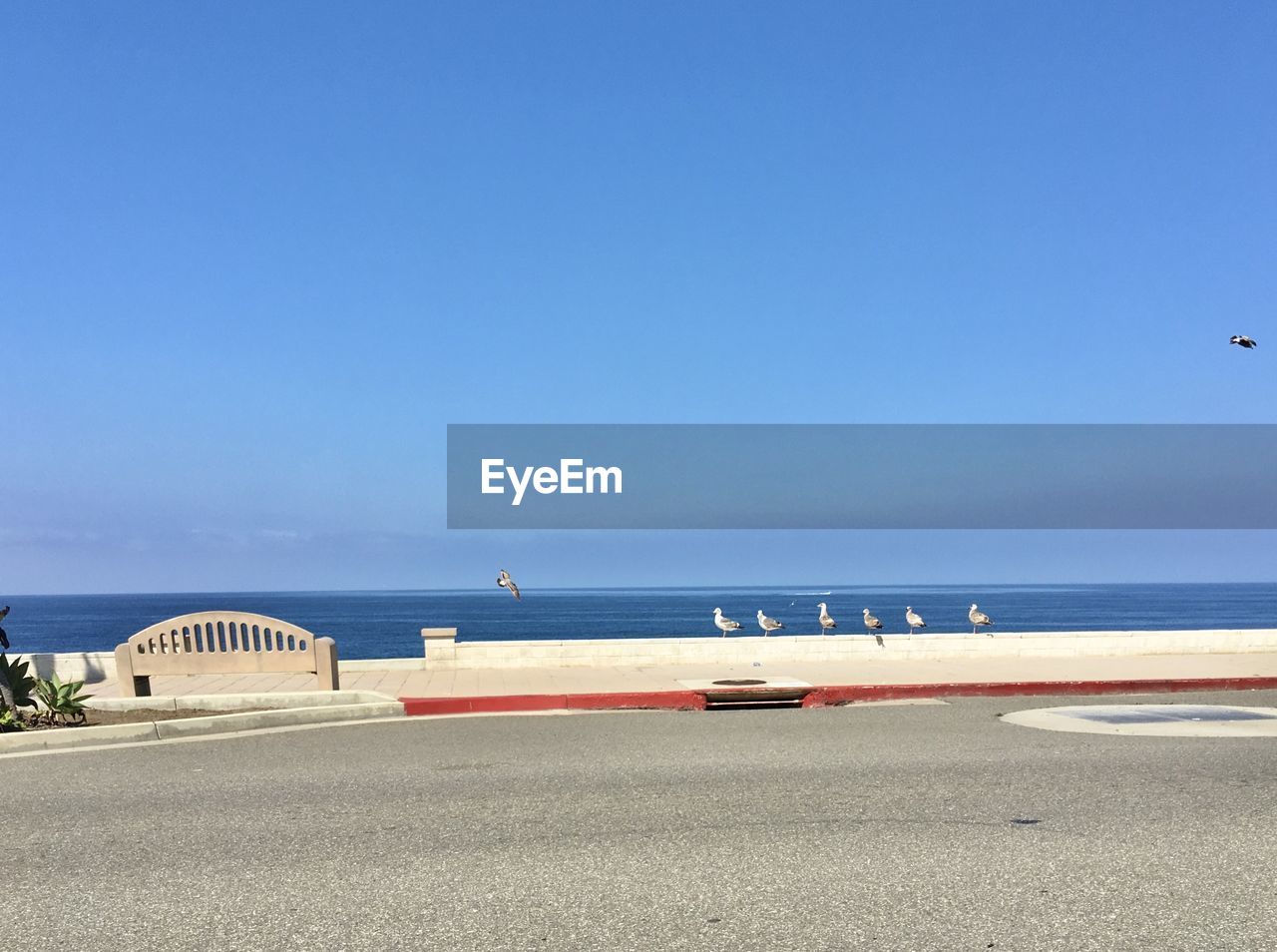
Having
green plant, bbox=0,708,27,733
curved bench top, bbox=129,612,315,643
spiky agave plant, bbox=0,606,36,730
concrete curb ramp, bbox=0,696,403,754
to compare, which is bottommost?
concrete curb ramp, bbox=0,696,403,754

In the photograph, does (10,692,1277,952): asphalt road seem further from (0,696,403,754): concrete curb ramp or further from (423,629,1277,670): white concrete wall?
(423,629,1277,670): white concrete wall

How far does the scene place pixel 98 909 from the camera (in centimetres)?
505

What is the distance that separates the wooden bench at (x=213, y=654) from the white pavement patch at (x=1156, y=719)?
25.3 feet

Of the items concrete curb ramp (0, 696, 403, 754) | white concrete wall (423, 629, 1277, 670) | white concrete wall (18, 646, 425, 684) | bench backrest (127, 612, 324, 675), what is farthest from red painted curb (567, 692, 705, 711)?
white concrete wall (18, 646, 425, 684)

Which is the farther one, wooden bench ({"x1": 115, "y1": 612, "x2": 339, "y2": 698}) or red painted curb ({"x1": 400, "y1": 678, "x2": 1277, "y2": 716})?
wooden bench ({"x1": 115, "y1": 612, "x2": 339, "y2": 698})

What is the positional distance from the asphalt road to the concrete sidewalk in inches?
132

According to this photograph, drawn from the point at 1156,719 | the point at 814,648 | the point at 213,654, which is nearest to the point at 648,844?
the point at 1156,719

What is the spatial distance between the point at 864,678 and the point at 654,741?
5170mm

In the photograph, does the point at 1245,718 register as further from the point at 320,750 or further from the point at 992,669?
the point at 320,750

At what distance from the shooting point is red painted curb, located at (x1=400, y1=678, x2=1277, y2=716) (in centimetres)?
1195

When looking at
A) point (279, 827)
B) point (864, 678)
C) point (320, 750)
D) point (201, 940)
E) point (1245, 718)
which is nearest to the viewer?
point (201, 940)

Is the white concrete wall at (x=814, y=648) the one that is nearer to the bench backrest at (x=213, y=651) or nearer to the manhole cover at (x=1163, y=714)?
the bench backrest at (x=213, y=651)

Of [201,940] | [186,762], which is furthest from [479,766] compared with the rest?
[201,940]

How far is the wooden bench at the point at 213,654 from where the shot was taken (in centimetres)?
1205
